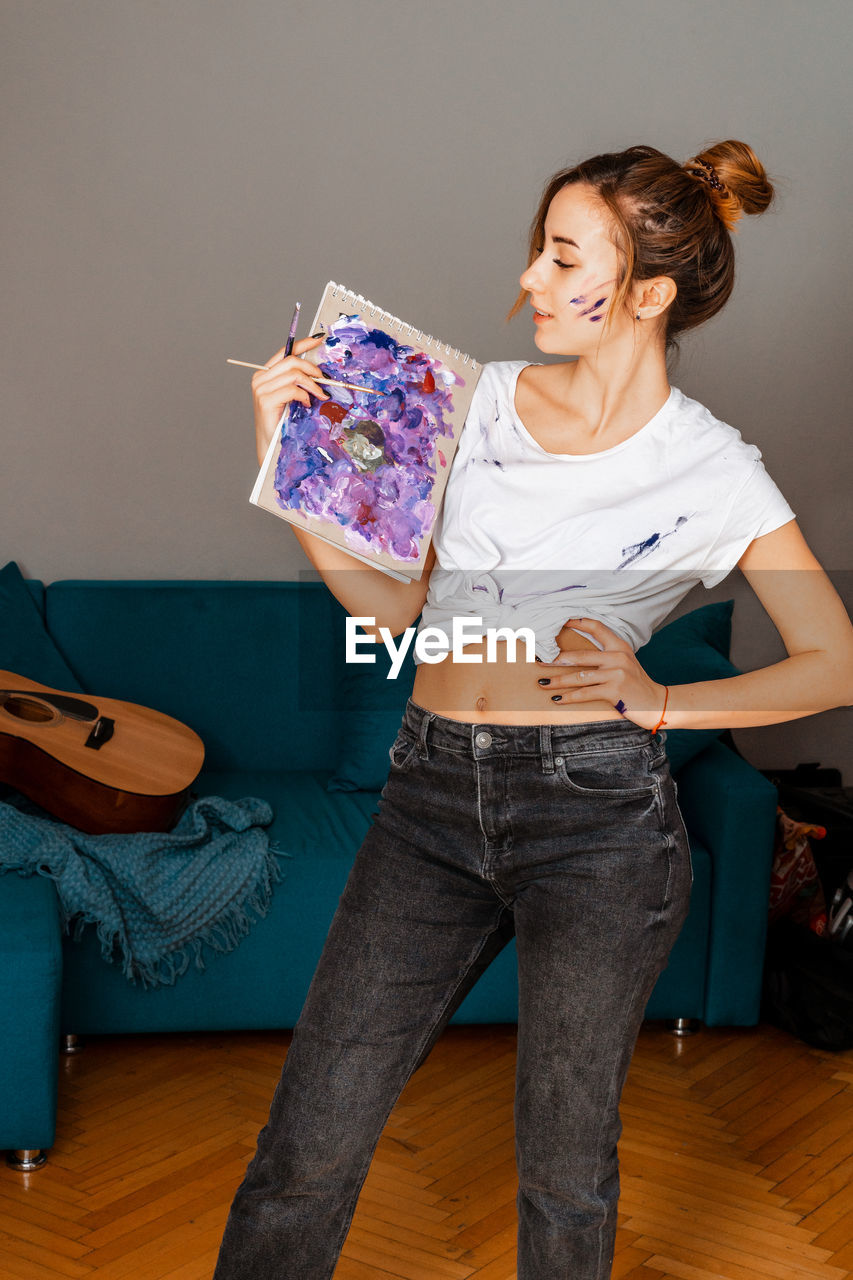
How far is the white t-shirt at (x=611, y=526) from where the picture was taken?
1.27 m

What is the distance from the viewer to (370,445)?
132 cm

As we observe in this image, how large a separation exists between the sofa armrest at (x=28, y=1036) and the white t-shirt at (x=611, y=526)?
0.98 metres

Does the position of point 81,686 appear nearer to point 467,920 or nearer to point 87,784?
point 87,784

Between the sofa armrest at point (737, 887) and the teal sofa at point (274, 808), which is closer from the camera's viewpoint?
the teal sofa at point (274, 808)

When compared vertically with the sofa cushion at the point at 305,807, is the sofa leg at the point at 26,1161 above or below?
below

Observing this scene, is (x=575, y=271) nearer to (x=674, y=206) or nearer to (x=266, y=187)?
(x=674, y=206)

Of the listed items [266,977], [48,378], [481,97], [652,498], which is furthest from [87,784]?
[481,97]

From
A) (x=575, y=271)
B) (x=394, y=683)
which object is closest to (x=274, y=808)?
(x=394, y=683)

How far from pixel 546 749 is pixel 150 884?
1190 mm

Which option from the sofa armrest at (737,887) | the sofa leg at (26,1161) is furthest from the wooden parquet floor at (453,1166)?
the sofa armrest at (737,887)

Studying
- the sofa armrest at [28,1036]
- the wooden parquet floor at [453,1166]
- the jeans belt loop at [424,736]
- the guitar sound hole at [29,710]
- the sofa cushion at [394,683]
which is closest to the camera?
the jeans belt loop at [424,736]

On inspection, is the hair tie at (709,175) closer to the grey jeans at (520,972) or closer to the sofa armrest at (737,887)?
the grey jeans at (520,972)

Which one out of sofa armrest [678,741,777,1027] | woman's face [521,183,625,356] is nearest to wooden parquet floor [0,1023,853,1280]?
sofa armrest [678,741,777,1027]

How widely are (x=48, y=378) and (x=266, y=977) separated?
155cm
